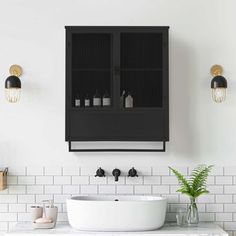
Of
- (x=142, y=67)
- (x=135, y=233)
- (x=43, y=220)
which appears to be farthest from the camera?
(x=142, y=67)

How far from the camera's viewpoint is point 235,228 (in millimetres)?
5016

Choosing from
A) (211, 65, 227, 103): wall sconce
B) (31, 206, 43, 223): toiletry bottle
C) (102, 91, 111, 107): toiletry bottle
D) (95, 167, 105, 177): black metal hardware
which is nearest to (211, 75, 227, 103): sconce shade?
(211, 65, 227, 103): wall sconce

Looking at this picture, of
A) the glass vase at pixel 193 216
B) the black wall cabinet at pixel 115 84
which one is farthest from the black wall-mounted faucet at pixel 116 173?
the glass vase at pixel 193 216

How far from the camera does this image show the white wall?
5027 millimetres

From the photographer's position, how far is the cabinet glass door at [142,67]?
16.3ft

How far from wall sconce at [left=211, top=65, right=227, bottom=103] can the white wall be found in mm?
56

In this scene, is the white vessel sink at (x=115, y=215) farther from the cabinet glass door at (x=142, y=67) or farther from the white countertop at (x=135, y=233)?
the cabinet glass door at (x=142, y=67)

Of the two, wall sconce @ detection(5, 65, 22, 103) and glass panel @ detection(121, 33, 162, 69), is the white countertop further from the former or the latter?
glass panel @ detection(121, 33, 162, 69)

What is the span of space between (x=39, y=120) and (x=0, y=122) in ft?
1.04

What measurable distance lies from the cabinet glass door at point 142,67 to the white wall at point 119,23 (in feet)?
0.46

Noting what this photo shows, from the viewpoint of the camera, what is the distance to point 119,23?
5.04 m

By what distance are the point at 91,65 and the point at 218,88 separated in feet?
3.39

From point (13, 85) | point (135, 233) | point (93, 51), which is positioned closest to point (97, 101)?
point (93, 51)

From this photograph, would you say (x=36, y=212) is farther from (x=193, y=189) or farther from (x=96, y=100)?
(x=193, y=189)
